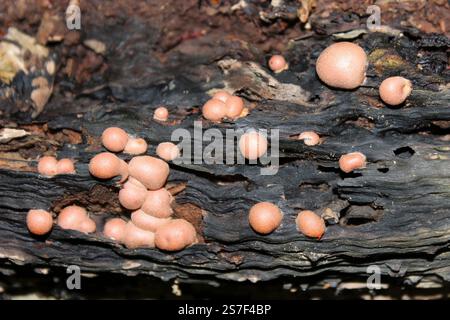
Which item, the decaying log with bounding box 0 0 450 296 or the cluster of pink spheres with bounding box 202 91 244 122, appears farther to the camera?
the cluster of pink spheres with bounding box 202 91 244 122

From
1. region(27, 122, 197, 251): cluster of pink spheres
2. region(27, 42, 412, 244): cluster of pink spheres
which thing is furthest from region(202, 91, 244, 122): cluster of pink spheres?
region(27, 122, 197, 251): cluster of pink spheres

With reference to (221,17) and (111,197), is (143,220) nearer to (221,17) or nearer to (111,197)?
(111,197)

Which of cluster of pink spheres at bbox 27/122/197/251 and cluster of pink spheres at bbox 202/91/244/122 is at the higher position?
cluster of pink spheres at bbox 202/91/244/122

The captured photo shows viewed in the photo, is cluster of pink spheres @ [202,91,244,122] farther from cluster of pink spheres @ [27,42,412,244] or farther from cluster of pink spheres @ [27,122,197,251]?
cluster of pink spheres @ [27,122,197,251]

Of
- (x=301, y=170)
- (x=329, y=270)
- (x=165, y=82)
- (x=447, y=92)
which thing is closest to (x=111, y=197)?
(x=165, y=82)

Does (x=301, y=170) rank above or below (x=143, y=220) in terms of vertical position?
above

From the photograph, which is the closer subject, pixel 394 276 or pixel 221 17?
pixel 394 276

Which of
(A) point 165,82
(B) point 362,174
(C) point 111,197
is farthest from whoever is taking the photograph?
(A) point 165,82

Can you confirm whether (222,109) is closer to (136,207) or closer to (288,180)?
(288,180)
